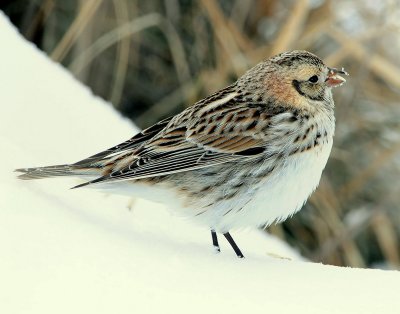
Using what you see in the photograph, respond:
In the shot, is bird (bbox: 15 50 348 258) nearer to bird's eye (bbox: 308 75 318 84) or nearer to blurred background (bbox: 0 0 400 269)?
bird's eye (bbox: 308 75 318 84)

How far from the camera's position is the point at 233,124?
3.35 meters

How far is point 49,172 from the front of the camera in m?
3.13

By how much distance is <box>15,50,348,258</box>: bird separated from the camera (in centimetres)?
317

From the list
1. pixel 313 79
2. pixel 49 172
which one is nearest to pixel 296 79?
pixel 313 79

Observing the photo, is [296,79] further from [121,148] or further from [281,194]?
[121,148]

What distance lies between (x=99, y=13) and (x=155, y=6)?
1.36 ft

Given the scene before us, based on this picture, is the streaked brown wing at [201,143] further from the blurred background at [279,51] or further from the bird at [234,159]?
the blurred background at [279,51]

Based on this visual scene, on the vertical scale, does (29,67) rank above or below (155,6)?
below

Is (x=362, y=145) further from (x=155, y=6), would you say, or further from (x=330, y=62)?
(x=155, y=6)

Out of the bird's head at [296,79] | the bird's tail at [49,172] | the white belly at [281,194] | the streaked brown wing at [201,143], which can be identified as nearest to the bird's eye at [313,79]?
the bird's head at [296,79]

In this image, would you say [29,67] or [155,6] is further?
[155,6]

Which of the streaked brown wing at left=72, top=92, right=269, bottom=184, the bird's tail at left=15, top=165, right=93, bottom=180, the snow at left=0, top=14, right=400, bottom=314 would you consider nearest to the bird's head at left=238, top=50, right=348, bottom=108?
the streaked brown wing at left=72, top=92, right=269, bottom=184

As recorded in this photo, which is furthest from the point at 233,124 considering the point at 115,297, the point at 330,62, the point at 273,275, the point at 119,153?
the point at 330,62

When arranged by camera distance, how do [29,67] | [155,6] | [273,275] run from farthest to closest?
[155,6], [29,67], [273,275]
